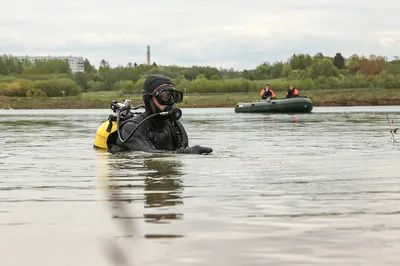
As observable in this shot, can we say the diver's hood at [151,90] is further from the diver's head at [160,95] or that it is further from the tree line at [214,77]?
the tree line at [214,77]

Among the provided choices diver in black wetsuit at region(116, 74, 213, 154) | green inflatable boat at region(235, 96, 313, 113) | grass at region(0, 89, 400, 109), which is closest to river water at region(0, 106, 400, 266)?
diver in black wetsuit at region(116, 74, 213, 154)

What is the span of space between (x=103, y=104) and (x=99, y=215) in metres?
86.9

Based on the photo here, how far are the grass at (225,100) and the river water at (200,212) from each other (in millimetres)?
73390

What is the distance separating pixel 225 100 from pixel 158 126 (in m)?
77.3

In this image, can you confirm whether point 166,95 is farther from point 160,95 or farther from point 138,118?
point 138,118

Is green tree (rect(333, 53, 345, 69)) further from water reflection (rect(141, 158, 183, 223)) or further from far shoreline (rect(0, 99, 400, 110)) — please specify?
water reflection (rect(141, 158, 183, 223))

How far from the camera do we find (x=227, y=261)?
182 inches

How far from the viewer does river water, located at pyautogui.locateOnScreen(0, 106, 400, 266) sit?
4.84m

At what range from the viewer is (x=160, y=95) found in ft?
42.3

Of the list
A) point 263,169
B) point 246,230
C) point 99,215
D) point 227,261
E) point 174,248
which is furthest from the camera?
point 263,169

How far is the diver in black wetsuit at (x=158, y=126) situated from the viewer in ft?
42.7

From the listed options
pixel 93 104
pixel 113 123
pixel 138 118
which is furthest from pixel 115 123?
pixel 93 104

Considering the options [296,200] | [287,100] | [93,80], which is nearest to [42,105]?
[93,80]

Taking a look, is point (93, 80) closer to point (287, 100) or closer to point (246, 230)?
point (287, 100)
